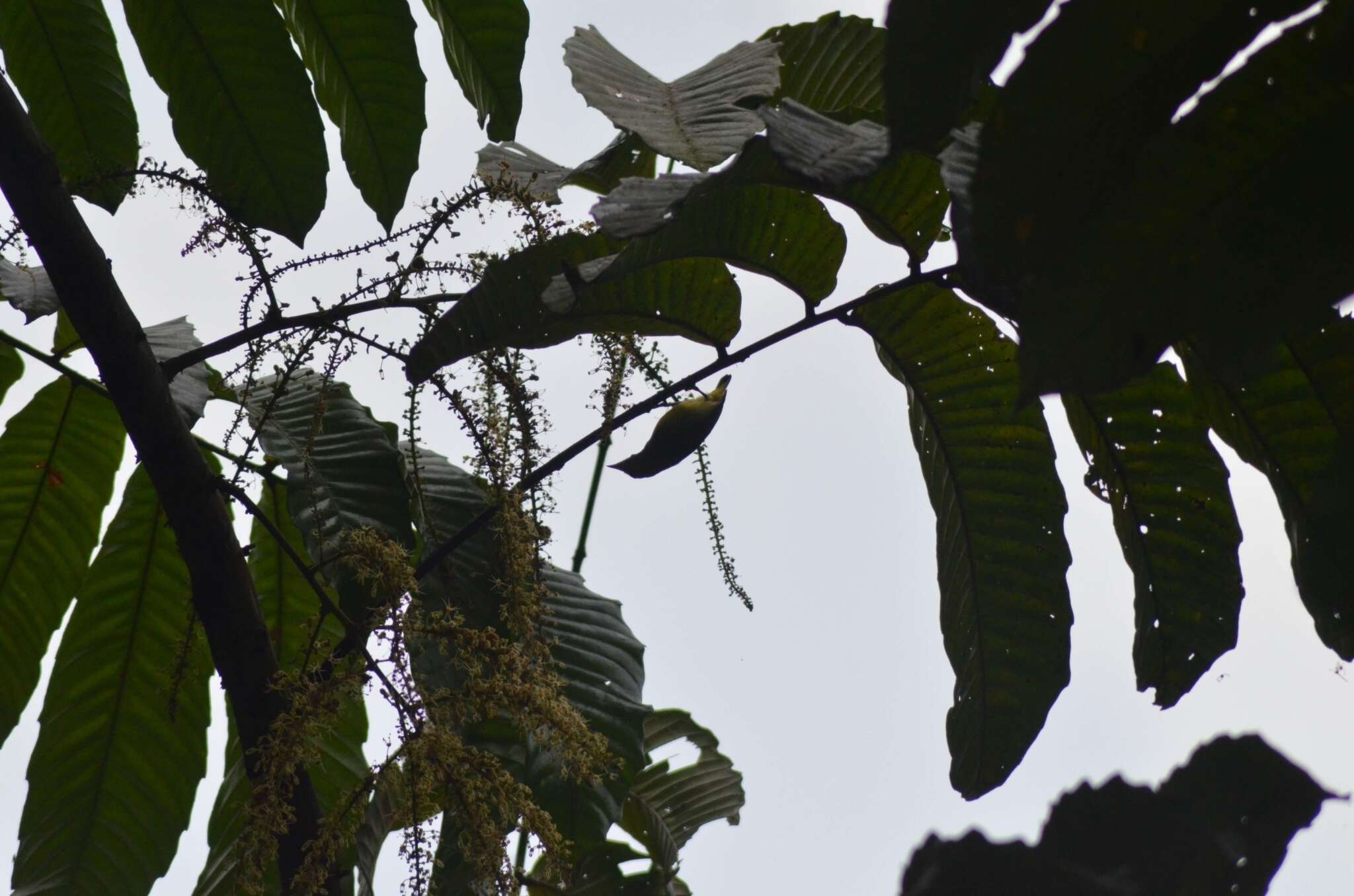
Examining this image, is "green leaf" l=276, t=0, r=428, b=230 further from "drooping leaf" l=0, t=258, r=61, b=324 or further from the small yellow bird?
the small yellow bird

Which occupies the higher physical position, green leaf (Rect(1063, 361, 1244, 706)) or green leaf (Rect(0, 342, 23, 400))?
green leaf (Rect(0, 342, 23, 400))

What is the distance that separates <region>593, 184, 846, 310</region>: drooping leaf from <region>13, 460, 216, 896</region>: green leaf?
0.66 metres

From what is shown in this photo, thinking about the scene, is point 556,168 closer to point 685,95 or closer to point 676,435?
point 685,95

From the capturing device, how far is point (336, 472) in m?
0.99

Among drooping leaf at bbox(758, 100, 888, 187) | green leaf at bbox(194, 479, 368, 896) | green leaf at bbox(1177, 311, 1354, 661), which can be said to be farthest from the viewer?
green leaf at bbox(194, 479, 368, 896)

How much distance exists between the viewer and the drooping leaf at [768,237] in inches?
30.1

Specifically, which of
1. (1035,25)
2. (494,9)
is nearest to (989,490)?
(1035,25)

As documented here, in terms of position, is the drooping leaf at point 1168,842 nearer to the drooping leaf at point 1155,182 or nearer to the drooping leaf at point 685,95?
the drooping leaf at point 1155,182

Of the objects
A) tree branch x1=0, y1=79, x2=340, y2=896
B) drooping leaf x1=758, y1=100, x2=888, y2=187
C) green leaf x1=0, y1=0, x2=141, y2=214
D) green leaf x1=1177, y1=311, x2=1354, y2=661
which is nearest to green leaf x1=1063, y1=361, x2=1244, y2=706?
green leaf x1=1177, y1=311, x2=1354, y2=661

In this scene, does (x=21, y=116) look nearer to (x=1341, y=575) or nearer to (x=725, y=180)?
(x=725, y=180)

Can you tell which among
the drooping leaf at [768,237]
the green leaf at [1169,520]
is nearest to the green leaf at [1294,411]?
the green leaf at [1169,520]

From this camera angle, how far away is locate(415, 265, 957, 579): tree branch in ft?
2.50

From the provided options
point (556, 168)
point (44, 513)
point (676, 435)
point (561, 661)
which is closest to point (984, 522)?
point (676, 435)

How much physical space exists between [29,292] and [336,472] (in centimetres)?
29
